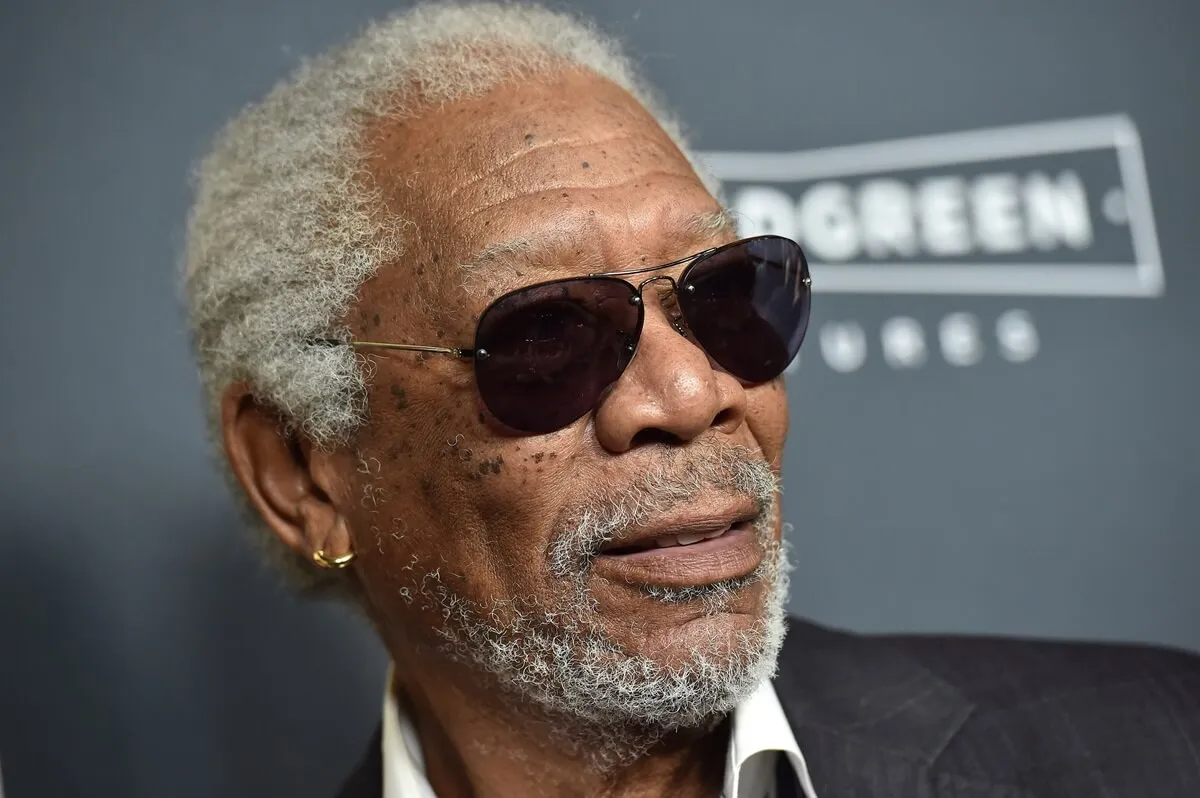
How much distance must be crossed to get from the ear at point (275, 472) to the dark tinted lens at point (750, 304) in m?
0.58

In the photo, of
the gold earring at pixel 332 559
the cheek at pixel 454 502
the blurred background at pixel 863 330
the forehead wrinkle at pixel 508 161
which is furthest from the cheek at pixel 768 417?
the blurred background at pixel 863 330

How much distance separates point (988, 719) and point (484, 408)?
32.0 inches

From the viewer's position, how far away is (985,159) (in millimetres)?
2178

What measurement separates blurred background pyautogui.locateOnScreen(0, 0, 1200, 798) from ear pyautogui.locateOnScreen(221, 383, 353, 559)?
19.2 inches

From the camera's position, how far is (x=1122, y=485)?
215 cm

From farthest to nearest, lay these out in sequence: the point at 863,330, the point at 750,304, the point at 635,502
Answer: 1. the point at 863,330
2. the point at 750,304
3. the point at 635,502

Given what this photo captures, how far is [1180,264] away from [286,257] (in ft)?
5.55

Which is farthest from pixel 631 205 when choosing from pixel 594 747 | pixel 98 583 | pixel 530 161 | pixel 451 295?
pixel 98 583

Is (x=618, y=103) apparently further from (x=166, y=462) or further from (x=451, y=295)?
(x=166, y=462)

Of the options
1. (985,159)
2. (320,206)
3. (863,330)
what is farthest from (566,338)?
(985,159)

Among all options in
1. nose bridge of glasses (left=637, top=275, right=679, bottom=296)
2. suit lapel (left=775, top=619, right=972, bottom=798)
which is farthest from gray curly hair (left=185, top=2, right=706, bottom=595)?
suit lapel (left=775, top=619, right=972, bottom=798)

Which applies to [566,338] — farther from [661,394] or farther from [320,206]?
[320,206]

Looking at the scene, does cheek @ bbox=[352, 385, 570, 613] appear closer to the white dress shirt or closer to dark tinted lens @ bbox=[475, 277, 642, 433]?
dark tinted lens @ bbox=[475, 277, 642, 433]

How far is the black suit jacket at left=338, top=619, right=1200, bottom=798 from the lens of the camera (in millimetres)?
1422
